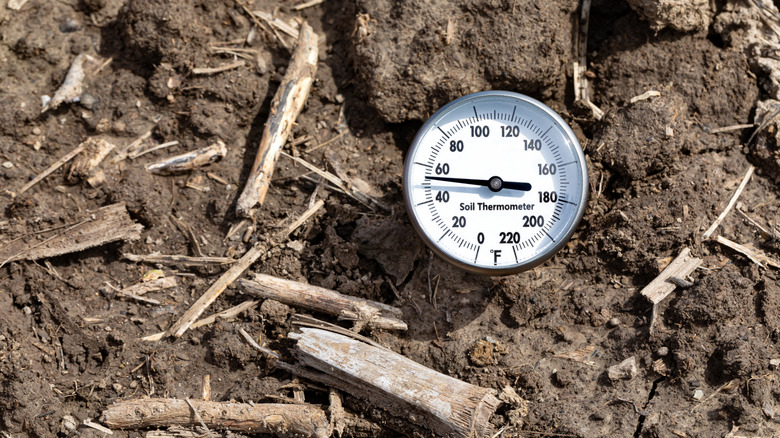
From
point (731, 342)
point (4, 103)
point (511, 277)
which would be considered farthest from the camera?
point (4, 103)

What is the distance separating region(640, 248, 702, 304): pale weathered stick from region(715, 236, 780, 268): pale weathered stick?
0.58 ft

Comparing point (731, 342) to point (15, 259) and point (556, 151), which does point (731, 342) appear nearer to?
point (556, 151)

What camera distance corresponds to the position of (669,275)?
3.45 meters

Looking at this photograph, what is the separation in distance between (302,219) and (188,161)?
76cm

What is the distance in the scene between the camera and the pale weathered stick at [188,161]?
3863mm

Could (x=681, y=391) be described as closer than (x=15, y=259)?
Yes

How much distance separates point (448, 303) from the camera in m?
3.61

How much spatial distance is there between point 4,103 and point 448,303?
9.08ft

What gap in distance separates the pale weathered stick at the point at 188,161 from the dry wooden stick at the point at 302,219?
62 centimetres

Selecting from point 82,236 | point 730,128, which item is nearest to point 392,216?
point 82,236

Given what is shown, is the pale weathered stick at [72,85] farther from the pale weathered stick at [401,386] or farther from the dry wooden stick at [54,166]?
the pale weathered stick at [401,386]

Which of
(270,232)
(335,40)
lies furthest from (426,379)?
(335,40)

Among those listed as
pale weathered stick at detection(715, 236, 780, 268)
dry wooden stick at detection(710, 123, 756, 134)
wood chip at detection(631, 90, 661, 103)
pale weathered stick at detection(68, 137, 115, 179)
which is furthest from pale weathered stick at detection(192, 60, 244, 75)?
pale weathered stick at detection(715, 236, 780, 268)

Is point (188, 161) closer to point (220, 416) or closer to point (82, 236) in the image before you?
point (82, 236)
